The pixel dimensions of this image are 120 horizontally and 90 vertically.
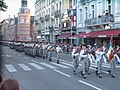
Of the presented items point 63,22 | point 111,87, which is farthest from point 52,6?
point 111,87

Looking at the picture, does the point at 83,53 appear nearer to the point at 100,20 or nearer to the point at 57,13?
the point at 100,20

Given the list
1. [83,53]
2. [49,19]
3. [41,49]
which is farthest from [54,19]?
[83,53]

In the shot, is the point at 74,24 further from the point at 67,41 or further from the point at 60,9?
the point at 60,9

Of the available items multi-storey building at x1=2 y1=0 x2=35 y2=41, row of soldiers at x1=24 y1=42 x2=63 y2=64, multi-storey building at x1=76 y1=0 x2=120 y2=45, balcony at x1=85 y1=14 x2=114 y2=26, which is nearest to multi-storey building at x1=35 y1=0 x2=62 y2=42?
multi-storey building at x1=76 y1=0 x2=120 y2=45

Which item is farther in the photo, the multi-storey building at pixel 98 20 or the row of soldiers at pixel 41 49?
the multi-storey building at pixel 98 20

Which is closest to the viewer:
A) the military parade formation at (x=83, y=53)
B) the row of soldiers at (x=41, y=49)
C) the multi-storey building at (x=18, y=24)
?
the multi-storey building at (x=18, y=24)

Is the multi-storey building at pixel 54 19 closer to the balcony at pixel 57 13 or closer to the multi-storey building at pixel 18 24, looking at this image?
the balcony at pixel 57 13

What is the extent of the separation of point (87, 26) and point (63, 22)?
1358 centimetres

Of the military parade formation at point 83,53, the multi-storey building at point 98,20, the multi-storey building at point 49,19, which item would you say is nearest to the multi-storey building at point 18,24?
the military parade formation at point 83,53

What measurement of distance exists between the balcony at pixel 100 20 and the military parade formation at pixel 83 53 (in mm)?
4837

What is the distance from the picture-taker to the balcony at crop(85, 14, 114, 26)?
32.4m

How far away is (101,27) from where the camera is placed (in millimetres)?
35531

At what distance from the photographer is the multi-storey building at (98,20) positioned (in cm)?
3162

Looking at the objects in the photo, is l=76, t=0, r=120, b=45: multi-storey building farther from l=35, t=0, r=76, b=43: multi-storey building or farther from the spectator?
the spectator
